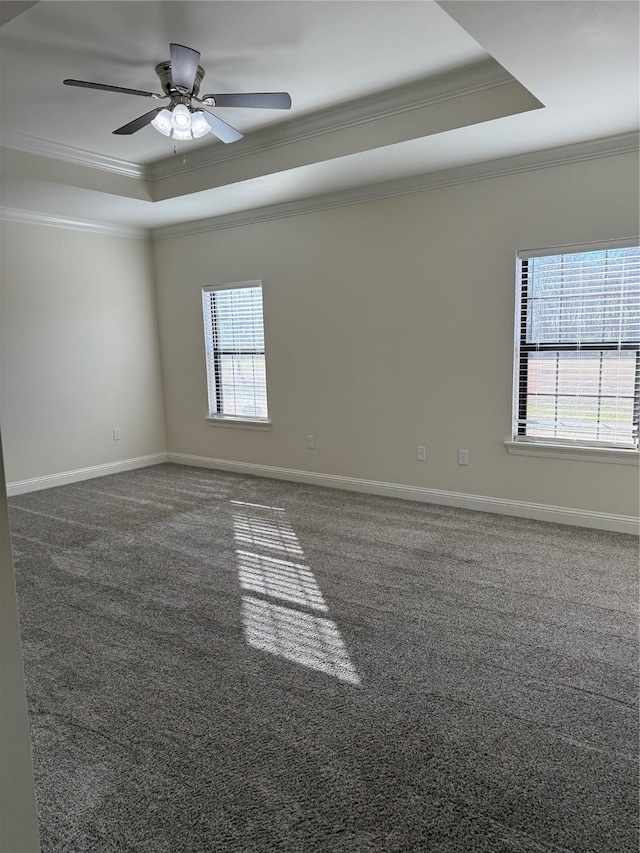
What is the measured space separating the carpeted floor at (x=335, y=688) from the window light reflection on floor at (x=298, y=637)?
0.01 metres

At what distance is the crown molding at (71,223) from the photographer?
534 cm

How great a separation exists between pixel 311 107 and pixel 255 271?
2063 mm

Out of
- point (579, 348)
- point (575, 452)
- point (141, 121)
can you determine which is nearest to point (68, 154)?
point (141, 121)

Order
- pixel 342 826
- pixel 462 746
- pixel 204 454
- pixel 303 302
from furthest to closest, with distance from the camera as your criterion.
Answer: pixel 204 454
pixel 303 302
pixel 462 746
pixel 342 826

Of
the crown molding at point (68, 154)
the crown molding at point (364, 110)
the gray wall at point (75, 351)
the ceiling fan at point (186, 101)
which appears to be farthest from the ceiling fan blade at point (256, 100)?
the gray wall at point (75, 351)

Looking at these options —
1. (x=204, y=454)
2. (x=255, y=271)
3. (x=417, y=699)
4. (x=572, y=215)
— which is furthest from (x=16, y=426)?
(x=572, y=215)

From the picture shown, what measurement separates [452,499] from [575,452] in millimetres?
1067

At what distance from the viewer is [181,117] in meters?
3.17

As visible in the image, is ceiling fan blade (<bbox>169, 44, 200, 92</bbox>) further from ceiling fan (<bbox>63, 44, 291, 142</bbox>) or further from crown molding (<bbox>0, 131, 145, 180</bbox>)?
crown molding (<bbox>0, 131, 145, 180</bbox>)

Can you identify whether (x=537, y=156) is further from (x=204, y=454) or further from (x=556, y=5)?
(x=204, y=454)

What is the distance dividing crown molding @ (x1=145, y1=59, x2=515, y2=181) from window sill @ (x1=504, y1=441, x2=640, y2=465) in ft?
7.97

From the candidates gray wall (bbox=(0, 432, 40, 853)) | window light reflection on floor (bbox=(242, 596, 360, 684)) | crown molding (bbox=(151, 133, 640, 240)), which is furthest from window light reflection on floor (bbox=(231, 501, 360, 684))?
crown molding (bbox=(151, 133, 640, 240))

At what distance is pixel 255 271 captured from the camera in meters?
5.78

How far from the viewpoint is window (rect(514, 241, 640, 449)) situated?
3.92 m
